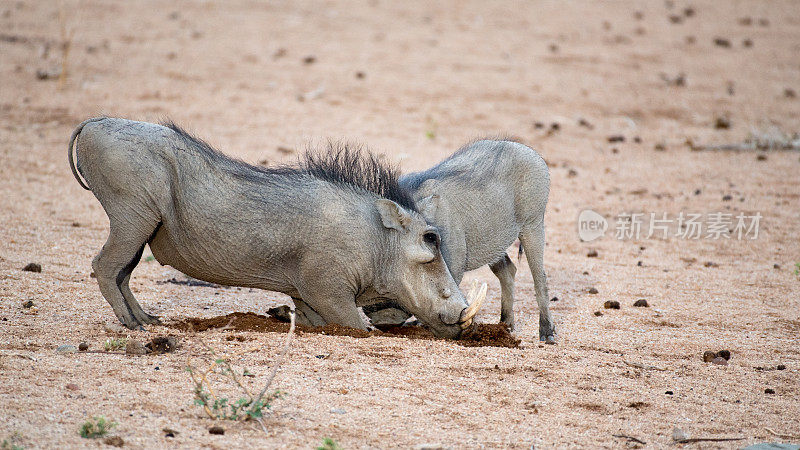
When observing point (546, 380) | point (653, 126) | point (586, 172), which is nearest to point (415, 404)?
point (546, 380)

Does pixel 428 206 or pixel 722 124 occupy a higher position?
pixel 428 206

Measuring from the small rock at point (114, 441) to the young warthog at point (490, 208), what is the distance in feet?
8.66

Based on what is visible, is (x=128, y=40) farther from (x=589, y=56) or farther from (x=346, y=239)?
(x=346, y=239)

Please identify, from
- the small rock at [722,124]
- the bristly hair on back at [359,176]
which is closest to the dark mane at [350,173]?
the bristly hair on back at [359,176]

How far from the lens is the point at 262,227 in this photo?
515 centimetres

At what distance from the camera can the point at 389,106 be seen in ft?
39.4

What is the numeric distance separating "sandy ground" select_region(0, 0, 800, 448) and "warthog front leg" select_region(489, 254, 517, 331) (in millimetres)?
163

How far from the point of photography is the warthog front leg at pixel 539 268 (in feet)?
19.5

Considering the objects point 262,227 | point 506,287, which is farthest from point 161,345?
point 506,287

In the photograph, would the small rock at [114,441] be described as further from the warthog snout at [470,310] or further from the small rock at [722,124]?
the small rock at [722,124]

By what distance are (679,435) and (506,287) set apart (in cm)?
250

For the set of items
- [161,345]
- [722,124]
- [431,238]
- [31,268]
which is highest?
[431,238]

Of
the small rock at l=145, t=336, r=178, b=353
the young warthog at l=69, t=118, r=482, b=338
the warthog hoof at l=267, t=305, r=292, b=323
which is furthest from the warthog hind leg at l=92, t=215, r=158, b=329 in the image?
the warthog hoof at l=267, t=305, r=292, b=323

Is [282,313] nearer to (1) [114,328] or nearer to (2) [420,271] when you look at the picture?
(2) [420,271]
